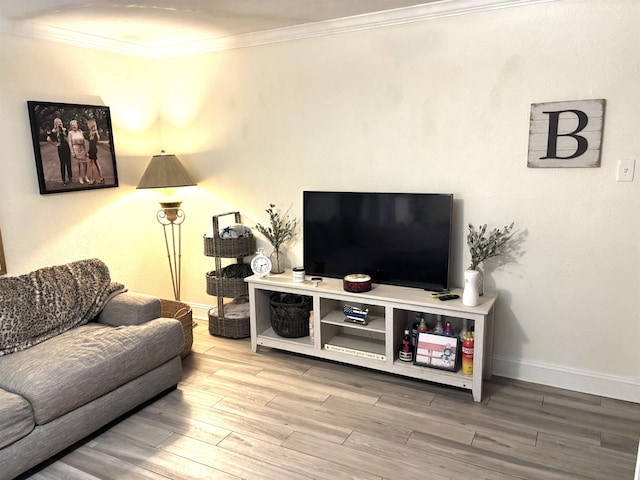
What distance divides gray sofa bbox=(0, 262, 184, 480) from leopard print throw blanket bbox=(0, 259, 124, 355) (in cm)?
4

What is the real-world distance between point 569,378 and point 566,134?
1469mm

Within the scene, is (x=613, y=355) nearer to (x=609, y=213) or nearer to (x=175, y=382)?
(x=609, y=213)

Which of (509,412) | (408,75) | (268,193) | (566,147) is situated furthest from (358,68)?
(509,412)

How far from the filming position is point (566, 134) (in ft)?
9.05

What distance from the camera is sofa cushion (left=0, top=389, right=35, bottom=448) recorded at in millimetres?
2098

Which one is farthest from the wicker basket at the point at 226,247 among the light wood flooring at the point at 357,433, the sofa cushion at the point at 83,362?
the light wood flooring at the point at 357,433

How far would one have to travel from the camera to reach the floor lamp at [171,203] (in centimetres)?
377

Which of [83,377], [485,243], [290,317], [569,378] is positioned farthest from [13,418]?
[569,378]

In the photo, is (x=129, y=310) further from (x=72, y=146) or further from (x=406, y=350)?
(x=406, y=350)

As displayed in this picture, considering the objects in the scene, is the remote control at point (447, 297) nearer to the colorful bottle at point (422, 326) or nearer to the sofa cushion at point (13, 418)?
the colorful bottle at point (422, 326)

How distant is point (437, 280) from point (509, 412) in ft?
2.83

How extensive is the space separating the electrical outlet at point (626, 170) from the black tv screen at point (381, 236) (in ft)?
3.00

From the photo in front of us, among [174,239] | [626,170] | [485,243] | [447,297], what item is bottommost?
[447,297]

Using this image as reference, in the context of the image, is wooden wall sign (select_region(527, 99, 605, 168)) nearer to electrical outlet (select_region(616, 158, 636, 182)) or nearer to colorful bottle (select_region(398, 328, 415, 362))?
electrical outlet (select_region(616, 158, 636, 182))
